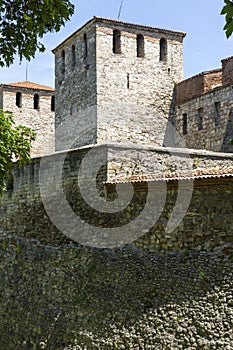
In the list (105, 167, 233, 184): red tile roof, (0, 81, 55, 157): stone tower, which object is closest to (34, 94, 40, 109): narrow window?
(0, 81, 55, 157): stone tower

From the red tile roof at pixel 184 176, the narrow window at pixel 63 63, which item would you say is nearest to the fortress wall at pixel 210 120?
the narrow window at pixel 63 63

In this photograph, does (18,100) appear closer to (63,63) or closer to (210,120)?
(63,63)

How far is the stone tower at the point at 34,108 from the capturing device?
91.9 feet

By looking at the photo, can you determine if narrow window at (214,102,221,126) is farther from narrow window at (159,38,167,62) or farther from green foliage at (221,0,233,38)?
green foliage at (221,0,233,38)

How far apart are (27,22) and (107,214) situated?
223 inches

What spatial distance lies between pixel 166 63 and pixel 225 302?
494 inches

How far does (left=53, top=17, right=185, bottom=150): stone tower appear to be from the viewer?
18516 mm

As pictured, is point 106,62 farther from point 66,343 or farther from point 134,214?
point 66,343

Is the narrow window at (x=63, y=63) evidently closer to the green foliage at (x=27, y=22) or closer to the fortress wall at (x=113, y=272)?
the fortress wall at (x=113, y=272)

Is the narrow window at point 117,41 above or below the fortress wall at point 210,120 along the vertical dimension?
above

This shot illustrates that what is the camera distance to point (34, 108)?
2883cm

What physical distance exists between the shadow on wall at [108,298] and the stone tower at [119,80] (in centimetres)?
646

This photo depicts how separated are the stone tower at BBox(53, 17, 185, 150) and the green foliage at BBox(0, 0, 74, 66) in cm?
1110

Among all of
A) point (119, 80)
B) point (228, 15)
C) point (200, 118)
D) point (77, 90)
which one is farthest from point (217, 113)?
point (228, 15)
